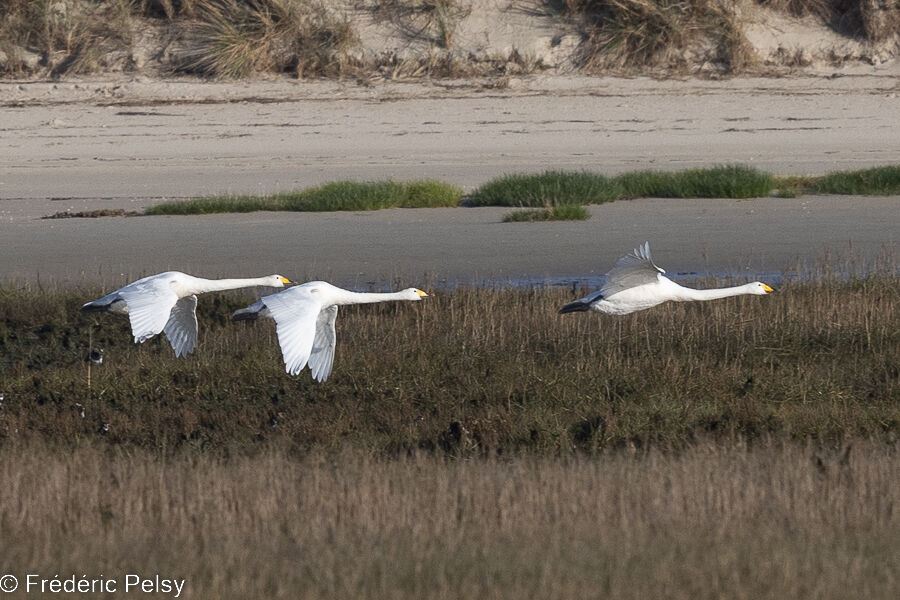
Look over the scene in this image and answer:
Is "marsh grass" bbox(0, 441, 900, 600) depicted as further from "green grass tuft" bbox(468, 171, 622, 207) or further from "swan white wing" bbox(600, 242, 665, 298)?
"green grass tuft" bbox(468, 171, 622, 207)

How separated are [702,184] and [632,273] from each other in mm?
9230

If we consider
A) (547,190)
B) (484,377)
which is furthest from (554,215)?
(484,377)

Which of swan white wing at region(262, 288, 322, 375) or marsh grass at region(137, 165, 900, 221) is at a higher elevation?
swan white wing at region(262, 288, 322, 375)

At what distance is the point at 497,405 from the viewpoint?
854 centimetres

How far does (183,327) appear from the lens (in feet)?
29.6

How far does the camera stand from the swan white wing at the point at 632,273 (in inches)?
326

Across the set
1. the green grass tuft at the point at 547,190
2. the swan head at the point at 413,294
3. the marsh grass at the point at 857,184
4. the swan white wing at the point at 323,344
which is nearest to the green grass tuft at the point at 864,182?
the marsh grass at the point at 857,184

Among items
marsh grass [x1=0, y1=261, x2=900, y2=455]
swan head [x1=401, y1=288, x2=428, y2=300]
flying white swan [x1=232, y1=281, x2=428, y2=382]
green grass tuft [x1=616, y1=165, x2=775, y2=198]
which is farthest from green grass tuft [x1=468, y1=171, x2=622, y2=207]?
flying white swan [x1=232, y1=281, x2=428, y2=382]

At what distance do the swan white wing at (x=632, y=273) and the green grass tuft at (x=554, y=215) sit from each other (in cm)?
741

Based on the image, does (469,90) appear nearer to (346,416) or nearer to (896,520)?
(346,416)

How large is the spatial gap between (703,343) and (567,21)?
15421 millimetres

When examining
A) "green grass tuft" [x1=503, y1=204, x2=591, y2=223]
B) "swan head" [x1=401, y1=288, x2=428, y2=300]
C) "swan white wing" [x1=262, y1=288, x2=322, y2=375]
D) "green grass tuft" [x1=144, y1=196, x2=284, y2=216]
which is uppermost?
"swan white wing" [x1=262, y1=288, x2=322, y2=375]

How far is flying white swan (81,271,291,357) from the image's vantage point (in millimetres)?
7734

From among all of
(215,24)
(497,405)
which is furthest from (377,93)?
(497,405)
